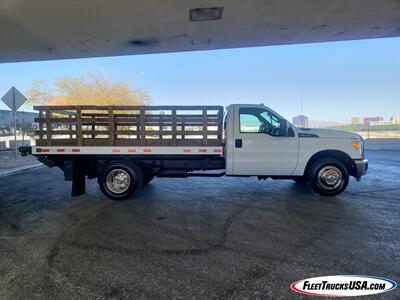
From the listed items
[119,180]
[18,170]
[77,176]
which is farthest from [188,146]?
[18,170]

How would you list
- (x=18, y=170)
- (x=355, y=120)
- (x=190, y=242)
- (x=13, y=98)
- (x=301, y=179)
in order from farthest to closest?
(x=355, y=120) < (x=13, y=98) < (x=18, y=170) < (x=301, y=179) < (x=190, y=242)

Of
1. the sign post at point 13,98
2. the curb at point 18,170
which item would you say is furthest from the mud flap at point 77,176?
the sign post at point 13,98

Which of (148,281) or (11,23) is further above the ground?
(11,23)

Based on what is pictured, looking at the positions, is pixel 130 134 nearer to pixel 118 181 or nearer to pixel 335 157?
pixel 118 181

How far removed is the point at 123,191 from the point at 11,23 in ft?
22.9

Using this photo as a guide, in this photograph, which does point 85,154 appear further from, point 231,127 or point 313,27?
point 313,27

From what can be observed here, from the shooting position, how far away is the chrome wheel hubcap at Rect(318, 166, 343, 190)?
19.8ft

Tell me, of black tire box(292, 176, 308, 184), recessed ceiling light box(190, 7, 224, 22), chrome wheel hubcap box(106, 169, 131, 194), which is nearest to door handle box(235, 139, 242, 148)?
black tire box(292, 176, 308, 184)

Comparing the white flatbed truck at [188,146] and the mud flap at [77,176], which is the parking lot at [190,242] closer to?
the mud flap at [77,176]

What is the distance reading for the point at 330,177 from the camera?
605cm

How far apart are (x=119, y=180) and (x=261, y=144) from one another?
362 centimetres

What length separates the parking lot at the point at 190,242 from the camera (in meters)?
2.70

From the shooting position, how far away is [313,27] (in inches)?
333

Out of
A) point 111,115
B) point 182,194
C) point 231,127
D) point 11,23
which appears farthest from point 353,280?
point 11,23
